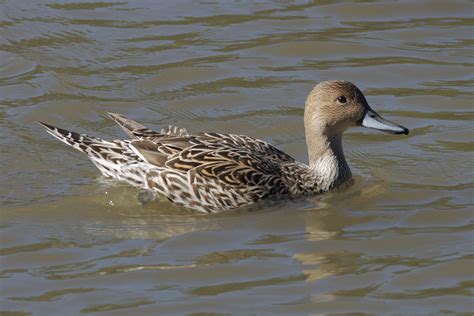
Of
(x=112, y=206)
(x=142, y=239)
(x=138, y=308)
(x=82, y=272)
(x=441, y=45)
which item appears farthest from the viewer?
(x=441, y=45)

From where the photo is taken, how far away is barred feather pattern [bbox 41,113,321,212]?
11.2 m

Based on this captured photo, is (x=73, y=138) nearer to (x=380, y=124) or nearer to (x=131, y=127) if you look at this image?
(x=131, y=127)

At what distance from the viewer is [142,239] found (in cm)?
1035

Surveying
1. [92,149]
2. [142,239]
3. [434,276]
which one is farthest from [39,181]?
[434,276]

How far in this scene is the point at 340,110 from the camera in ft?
37.6

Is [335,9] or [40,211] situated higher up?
[335,9]

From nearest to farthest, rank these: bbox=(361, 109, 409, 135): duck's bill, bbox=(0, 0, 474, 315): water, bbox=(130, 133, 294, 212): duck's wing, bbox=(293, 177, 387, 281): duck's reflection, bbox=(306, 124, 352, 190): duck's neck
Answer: bbox=(0, 0, 474, 315): water < bbox=(293, 177, 387, 281): duck's reflection < bbox=(130, 133, 294, 212): duck's wing < bbox=(361, 109, 409, 135): duck's bill < bbox=(306, 124, 352, 190): duck's neck

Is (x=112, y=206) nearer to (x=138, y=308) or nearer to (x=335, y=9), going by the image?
(x=138, y=308)

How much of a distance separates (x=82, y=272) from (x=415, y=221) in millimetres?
2772

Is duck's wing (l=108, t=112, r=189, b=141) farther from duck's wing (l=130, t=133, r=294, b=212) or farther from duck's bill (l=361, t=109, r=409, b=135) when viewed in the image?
duck's bill (l=361, t=109, r=409, b=135)

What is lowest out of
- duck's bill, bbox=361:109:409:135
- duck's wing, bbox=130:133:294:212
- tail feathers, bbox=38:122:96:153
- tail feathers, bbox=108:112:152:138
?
duck's wing, bbox=130:133:294:212

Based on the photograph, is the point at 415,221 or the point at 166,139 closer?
the point at 415,221

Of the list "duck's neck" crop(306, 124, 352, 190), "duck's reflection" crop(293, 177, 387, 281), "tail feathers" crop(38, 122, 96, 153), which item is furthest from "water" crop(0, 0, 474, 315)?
"tail feathers" crop(38, 122, 96, 153)

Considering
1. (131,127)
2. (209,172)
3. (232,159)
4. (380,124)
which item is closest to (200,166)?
(209,172)
